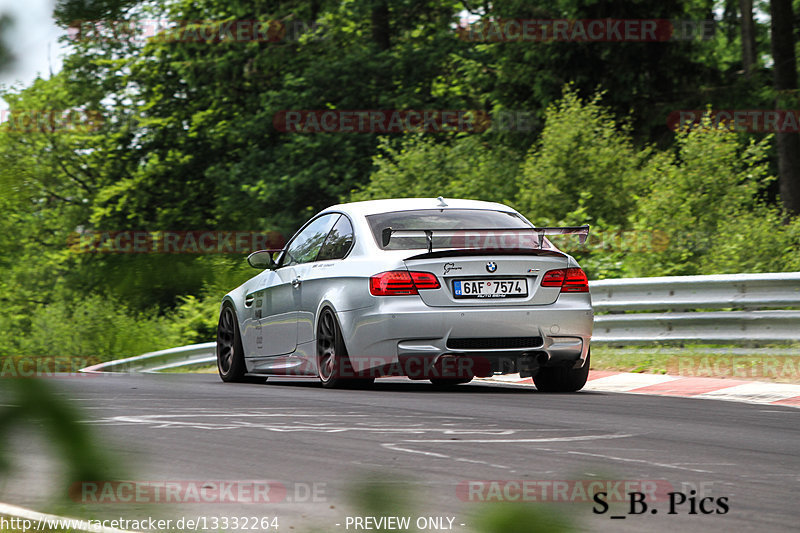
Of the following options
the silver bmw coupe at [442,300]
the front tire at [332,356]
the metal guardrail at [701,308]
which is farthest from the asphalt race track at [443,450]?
the metal guardrail at [701,308]

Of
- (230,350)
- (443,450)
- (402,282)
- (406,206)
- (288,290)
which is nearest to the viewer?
(443,450)

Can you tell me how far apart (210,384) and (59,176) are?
979 centimetres

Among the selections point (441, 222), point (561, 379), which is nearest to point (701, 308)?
point (561, 379)

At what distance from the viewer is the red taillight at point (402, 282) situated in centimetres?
890

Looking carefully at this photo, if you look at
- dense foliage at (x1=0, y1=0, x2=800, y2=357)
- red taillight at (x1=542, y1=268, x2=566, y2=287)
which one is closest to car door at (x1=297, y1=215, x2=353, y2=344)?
dense foliage at (x1=0, y1=0, x2=800, y2=357)

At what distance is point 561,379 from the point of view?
9.99 m

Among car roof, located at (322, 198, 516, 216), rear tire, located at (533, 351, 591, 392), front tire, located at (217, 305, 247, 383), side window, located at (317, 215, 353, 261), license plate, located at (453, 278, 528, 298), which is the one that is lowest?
rear tire, located at (533, 351, 591, 392)

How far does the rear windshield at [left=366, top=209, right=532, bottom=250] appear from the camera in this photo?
9453 millimetres

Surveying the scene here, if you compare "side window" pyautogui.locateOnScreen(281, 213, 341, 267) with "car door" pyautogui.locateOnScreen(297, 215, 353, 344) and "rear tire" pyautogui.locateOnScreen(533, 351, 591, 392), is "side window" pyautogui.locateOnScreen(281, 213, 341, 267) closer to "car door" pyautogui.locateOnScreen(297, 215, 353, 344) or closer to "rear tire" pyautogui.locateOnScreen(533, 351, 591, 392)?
"car door" pyautogui.locateOnScreen(297, 215, 353, 344)

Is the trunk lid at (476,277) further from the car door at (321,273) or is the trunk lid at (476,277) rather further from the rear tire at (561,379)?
the rear tire at (561,379)

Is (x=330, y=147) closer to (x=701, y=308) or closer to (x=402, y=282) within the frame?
(x=701, y=308)

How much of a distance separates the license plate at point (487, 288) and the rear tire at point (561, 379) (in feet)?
3.81

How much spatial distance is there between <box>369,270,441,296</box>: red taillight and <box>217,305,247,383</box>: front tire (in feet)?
9.78

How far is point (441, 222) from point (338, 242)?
0.87 meters
